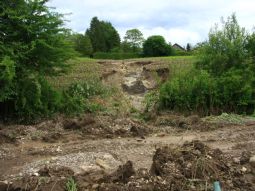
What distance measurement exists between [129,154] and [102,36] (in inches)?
1241

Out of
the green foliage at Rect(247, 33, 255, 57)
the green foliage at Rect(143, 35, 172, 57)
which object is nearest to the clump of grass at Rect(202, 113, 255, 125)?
the green foliage at Rect(247, 33, 255, 57)

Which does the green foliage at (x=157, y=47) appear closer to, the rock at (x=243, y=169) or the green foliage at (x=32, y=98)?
the green foliage at (x=32, y=98)

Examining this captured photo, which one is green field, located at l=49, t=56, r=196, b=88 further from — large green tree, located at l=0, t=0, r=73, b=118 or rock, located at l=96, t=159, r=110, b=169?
rock, located at l=96, t=159, r=110, b=169

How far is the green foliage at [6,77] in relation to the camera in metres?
11.0

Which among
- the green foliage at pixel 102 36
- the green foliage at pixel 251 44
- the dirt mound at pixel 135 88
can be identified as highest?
the green foliage at pixel 102 36

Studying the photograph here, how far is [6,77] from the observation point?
1112 cm

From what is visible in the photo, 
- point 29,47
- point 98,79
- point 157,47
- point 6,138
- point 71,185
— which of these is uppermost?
point 157,47

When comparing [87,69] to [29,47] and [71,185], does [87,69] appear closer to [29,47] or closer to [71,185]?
[29,47]

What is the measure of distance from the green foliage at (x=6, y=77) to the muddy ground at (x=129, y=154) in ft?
3.47

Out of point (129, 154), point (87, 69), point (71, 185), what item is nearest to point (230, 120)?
point (129, 154)

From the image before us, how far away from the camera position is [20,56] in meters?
12.1

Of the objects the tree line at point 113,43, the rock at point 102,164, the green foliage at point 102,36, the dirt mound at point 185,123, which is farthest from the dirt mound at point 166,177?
the green foliage at point 102,36

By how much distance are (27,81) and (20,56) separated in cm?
76

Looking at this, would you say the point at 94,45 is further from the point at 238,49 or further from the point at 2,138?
the point at 2,138
